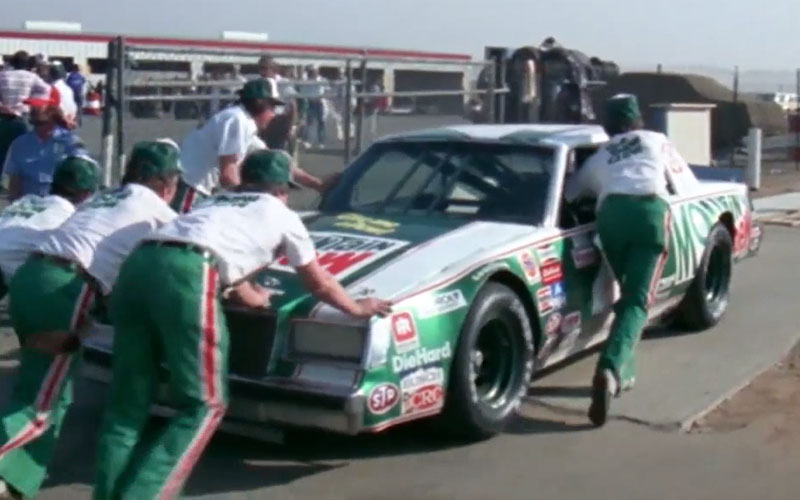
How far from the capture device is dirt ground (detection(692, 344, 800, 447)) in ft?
22.4

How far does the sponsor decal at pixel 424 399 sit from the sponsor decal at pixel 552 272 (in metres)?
1.10

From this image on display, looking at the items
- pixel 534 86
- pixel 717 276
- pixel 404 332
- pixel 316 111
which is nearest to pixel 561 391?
pixel 404 332

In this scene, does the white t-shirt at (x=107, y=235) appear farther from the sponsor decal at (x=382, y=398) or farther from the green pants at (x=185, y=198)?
the green pants at (x=185, y=198)

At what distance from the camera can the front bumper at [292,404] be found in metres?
5.71

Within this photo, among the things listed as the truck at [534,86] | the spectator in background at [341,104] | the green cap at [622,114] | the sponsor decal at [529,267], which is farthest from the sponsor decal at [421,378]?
the truck at [534,86]

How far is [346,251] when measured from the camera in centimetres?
665

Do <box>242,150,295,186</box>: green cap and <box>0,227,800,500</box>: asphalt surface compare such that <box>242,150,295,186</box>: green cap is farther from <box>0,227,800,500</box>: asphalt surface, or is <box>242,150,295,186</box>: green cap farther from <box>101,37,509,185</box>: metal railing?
<box>101,37,509,185</box>: metal railing

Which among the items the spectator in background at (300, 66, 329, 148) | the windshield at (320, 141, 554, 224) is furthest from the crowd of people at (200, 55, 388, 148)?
the windshield at (320, 141, 554, 224)

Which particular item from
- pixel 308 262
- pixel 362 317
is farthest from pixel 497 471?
pixel 308 262

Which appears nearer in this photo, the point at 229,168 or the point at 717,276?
the point at 229,168

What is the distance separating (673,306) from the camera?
336 inches

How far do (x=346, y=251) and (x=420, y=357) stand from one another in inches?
35.7

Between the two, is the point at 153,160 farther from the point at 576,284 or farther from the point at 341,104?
the point at 341,104

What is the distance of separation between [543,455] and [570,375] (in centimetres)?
156
